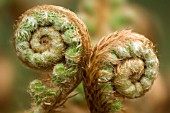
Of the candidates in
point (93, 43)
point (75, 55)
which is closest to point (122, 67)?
point (75, 55)

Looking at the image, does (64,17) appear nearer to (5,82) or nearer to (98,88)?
(98,88)

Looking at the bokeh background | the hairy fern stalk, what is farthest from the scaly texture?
the bokeh background

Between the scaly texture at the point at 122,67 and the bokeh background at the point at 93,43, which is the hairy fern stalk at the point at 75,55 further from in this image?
the bokeh background at the point at 93,43

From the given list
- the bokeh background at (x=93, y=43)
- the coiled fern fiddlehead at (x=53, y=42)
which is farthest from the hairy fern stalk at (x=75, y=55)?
the bokeh background at (x=93, y=43)

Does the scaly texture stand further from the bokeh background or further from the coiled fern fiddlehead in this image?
the bokeh background

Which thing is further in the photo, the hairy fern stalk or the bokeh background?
the bokeh background

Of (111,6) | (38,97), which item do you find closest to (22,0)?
(111,6)
